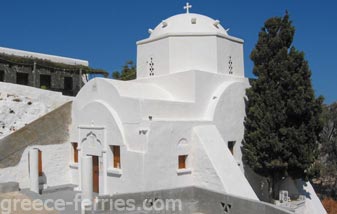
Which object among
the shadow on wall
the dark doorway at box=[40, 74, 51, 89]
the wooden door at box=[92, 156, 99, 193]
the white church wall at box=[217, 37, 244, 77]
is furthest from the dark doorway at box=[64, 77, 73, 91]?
the white church wall at box=[217, 37, 244, 77]

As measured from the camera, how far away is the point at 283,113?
12734 mm

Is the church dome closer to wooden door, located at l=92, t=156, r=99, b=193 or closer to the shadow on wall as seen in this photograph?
the shadow on wall

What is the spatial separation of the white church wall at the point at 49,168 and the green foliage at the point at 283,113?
744 centimetres

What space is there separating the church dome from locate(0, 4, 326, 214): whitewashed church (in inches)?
1.7

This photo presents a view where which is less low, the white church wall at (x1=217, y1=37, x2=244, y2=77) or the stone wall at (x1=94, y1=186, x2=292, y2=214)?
the white church wall at (x1=217, y1=37, x2=244, y2=77)

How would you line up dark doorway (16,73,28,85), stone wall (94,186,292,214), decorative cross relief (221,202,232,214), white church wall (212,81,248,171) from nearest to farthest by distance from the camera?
1. stone wall (94,186,292,214)
2. decorative cross relief (221,202,232,214)
3. white church wall (212,81,248,171)
4. dark doorway (16,73,28,85)

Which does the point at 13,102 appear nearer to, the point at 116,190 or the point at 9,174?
the point at 9,174

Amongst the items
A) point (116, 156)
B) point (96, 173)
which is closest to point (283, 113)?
point (116, 156)

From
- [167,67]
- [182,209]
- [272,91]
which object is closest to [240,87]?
[272,91]

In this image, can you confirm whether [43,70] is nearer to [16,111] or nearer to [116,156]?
[16,111]

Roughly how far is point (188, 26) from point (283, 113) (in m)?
5.51

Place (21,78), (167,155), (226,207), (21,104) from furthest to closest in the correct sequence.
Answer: (21,78), (21,104), (167,155), (226,207)

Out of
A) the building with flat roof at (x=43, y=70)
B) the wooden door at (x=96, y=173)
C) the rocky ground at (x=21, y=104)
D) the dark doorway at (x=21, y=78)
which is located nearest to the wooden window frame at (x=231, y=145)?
the wooden door at (x=96, y=173)

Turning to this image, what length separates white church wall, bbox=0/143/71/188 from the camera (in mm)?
12953
